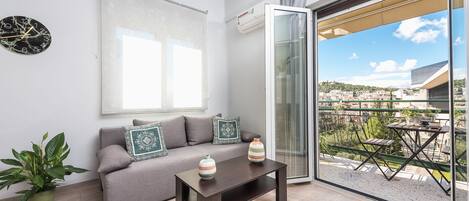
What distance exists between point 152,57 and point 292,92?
1900 millimetres

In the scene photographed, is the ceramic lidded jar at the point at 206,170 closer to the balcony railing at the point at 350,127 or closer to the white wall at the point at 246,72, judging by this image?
the white wall at the point at 246,72

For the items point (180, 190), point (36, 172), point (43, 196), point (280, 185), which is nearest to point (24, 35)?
point (36, 172)

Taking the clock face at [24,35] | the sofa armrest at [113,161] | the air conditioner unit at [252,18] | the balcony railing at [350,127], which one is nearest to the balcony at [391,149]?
the balcony railing at [350,127]

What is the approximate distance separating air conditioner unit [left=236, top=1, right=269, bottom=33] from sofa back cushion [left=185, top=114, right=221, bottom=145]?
1.50 m

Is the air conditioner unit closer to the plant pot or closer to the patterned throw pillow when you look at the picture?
the patterned throw pillow

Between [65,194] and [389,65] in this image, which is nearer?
[65,194]

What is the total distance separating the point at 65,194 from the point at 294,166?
98.8 inches

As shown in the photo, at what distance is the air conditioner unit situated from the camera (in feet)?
8.91

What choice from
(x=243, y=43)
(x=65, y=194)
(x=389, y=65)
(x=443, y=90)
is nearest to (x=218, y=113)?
(x=243, y=43)

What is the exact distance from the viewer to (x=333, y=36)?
3.32 metres

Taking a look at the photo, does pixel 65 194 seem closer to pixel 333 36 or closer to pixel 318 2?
pixel 318 2

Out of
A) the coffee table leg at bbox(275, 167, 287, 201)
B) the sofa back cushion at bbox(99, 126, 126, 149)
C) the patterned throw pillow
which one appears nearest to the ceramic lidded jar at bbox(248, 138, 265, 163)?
the coffee table leg at bbox(275, 167, 287, 201)

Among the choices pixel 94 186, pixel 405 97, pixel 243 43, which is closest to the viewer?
pixel 94 186

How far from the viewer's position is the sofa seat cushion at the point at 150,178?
67.8 inches
